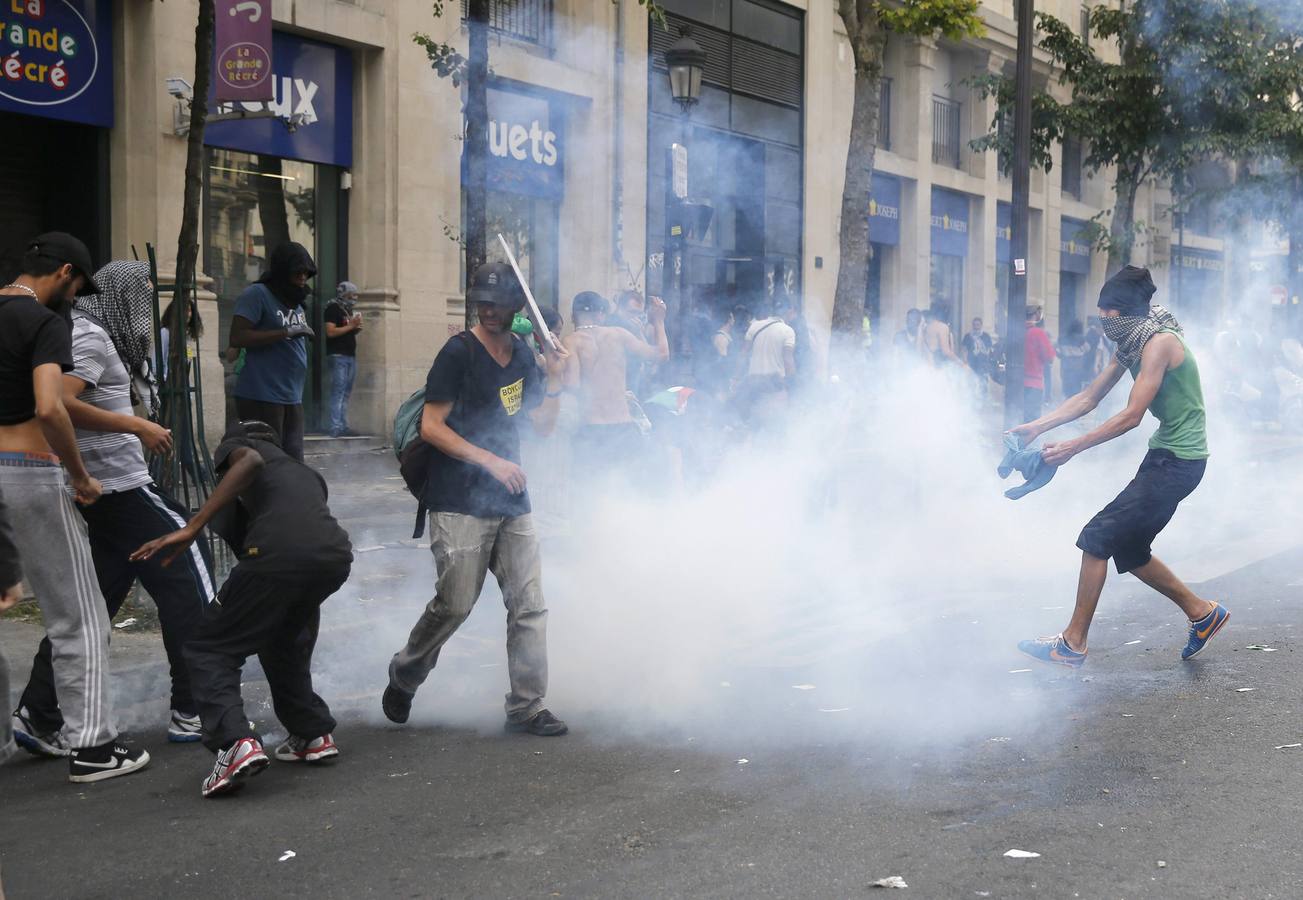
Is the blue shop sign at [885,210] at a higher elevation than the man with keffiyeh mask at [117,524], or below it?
higher

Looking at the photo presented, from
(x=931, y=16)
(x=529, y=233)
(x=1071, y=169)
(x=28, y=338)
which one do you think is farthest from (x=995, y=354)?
(x=28, y=338)

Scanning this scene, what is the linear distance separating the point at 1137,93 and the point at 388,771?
1542 cm

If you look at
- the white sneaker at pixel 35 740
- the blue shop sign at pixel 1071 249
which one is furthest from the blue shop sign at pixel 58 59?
the blue shop sign at pixel 1071 249

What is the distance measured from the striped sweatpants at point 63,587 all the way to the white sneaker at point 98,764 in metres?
0.03

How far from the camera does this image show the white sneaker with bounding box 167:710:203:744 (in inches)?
186

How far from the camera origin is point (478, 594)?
15.6 ft

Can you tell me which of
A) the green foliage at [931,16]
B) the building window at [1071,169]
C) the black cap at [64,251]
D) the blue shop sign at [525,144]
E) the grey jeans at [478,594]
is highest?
the building window at [1071,169]

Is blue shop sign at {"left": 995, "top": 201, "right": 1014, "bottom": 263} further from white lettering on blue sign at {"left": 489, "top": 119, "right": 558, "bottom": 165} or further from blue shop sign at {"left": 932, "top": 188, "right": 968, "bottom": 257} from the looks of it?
white lettering on blue sign at {"left": 489, "top": 119, "right": 558, "bottom": 165}

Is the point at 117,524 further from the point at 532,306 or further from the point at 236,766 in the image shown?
the point at 532,306

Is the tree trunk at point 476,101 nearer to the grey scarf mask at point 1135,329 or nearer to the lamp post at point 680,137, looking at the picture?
the lamp post at point 680,137

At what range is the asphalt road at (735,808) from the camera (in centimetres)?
333

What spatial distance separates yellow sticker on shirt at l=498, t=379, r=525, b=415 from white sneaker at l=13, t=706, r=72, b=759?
1.80 m

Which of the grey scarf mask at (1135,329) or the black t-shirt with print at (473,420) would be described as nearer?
the black t-shirt with print at (473,420)

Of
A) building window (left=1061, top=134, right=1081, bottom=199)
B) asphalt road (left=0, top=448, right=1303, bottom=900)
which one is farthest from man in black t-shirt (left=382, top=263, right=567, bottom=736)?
building window (left=1061, top=134, right=1081, bottom=199)
